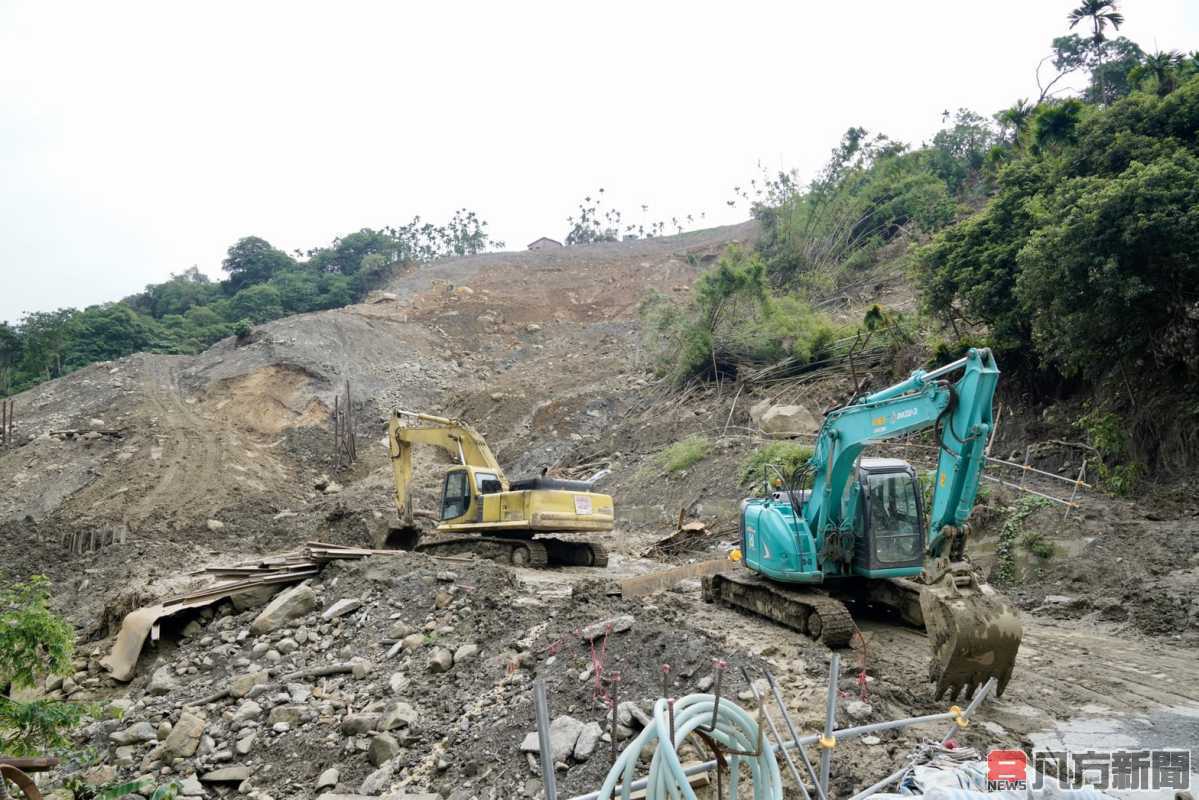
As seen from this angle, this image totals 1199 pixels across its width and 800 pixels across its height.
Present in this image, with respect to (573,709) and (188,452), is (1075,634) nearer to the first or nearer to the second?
(573,709)

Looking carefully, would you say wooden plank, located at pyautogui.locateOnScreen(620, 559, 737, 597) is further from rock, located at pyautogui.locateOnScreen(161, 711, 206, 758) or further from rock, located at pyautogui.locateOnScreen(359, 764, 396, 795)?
rock, located at pyautogui.locateOnScreen(161, 711, 206, 758)

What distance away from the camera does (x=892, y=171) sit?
31.9m

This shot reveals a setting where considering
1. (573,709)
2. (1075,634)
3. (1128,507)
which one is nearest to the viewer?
(573,709)

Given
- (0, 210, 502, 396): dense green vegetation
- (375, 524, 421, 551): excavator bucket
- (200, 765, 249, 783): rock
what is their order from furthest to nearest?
(0, 210, 502, 396): dense green vegetation
(375, 524, 421, 551): excavator bucket
(200, 765, 249, 783): rock

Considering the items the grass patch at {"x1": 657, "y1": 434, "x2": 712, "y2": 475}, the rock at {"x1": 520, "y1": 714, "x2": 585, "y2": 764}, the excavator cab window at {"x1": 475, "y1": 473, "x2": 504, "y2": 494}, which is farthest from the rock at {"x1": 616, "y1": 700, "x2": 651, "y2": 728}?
the grass patch at {"x1": 657, "y1": 434, "x2": 712, "y2": 475}

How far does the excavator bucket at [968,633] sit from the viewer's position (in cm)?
567

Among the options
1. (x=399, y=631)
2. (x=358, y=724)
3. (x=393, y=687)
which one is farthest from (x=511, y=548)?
(x=358, y=724)

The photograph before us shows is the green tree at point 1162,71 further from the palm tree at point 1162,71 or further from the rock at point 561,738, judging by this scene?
the rock at point 561,738

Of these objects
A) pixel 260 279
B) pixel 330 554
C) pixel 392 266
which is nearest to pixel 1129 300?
pixel 330 554

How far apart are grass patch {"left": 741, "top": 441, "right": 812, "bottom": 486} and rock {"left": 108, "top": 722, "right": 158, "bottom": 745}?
10939mm

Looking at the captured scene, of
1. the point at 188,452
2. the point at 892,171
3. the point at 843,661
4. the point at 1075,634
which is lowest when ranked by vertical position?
the point at 1075,634

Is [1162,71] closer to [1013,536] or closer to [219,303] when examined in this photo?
[1013,536]

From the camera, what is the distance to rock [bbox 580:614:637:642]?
7.13 metres

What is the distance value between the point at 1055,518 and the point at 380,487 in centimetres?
1682
